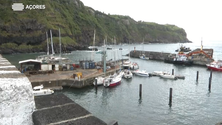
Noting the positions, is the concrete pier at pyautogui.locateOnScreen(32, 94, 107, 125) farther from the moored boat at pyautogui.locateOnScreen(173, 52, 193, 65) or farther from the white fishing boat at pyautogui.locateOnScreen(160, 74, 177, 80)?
the moored boat at pyautogui.locateOnScreen(173, 52, 193, 65)

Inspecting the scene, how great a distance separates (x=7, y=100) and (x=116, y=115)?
21.1m

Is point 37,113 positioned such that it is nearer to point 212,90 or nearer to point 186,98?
point 186,98

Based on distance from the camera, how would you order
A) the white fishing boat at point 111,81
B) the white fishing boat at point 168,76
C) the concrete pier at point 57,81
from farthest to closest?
the white fishing boat at point 168,76
the white fishing boat at point 111,81
the concrete pier at point 57,81

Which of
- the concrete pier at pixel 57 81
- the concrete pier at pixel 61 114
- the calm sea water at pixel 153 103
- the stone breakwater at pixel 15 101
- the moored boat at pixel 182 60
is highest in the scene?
the stone breakwater at pixel 15 101

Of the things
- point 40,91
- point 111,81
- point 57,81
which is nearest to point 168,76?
point 111,81

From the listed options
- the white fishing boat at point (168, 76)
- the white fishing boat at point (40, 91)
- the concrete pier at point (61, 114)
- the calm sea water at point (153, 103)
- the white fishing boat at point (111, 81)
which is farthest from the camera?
the white fishing boat at point (168, 76)

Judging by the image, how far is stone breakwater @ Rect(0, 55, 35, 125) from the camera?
461 cm

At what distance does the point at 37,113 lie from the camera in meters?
5.21

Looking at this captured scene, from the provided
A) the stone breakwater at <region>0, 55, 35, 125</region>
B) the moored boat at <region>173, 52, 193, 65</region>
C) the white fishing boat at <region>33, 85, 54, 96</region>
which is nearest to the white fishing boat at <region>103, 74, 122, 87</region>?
the white fishing boat at <region>33, 85, 54, 96</region>

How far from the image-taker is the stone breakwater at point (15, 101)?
4609 mm

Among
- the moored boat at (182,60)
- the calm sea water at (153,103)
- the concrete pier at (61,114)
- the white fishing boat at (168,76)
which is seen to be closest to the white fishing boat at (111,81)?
the calm sea water at (153,103)

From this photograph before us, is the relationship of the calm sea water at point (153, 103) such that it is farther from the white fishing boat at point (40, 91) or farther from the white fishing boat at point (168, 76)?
the white fishing boat at point (168, 76)

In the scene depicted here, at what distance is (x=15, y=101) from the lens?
4.80m

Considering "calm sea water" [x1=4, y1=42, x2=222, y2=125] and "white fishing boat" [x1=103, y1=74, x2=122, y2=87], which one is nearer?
"calm sea water" [x1=4, y1=42, x2=222, y2=125]
